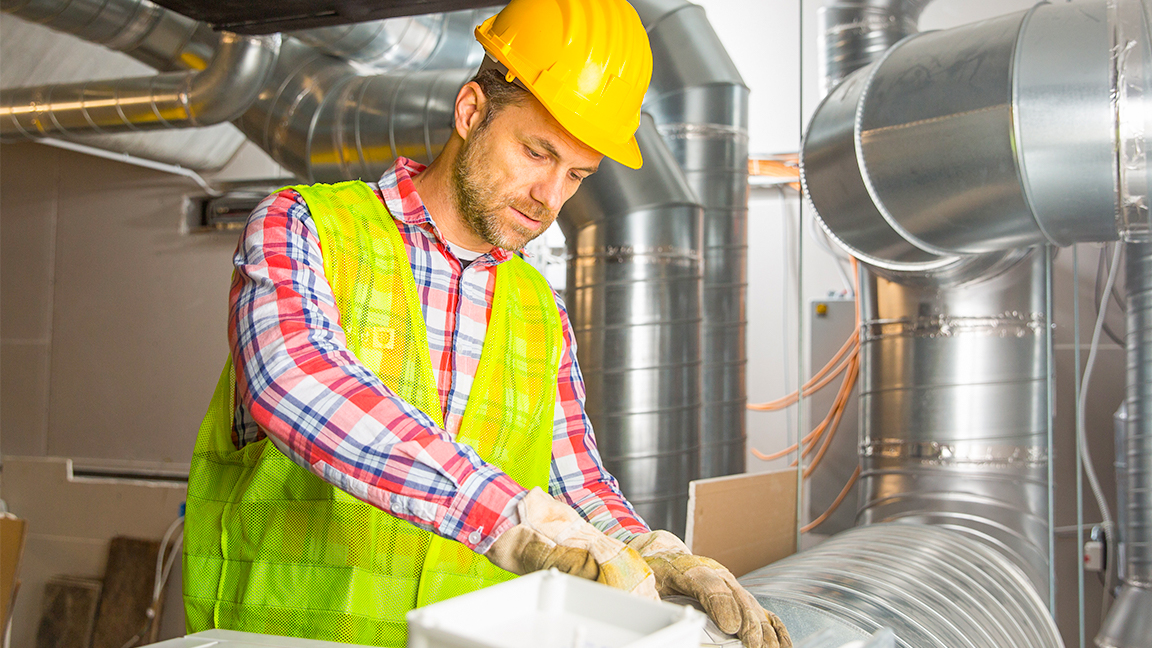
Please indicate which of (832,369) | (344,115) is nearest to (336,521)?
(344,115)

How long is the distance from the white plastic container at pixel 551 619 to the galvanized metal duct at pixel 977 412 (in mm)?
2104

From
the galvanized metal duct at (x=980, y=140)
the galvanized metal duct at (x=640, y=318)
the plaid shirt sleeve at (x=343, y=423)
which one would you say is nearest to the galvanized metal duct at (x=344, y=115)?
the galvanized metal duct at (x=640, y=318)

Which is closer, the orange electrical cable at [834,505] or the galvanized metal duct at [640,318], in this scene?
the galvanized metal duct at [640,318]

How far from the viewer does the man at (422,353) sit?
1.08 meters

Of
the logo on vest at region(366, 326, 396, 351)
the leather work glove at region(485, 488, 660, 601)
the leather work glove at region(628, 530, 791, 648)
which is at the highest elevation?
the logo on vest at region(366, 326, 396, 351)

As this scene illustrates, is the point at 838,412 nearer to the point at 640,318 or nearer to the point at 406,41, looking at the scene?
the point at 640,318

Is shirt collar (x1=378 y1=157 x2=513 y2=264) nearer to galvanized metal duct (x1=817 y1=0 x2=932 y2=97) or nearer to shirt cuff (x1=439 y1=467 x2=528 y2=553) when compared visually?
shirt cuff (x1=439 y1=467 x2=528 y2=553)

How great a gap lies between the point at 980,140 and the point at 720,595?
136cm

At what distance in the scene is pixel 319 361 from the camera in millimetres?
1018

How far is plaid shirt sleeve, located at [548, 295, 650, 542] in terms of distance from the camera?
1456 mm

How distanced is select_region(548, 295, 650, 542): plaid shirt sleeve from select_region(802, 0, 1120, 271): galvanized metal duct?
99 centimetres

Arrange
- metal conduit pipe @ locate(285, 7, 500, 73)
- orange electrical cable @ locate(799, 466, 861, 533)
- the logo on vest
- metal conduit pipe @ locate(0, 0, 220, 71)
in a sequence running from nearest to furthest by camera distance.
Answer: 1. the logo on vest
2. metal conduit pipe @ locate(0, 0, 220, 71)
3. metal conduit pipe @ locate(285, 7, 500, 73)
4. orange electrical cable @ locate(799, 466, 861, 533)

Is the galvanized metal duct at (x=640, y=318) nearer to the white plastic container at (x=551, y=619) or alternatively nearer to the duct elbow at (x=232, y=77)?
the duct elbow at (x=232, y=77)

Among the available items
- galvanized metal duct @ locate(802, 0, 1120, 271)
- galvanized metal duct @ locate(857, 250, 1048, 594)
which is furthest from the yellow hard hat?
galvanized metal duct @ locate(857, 250, 1048, 594)
